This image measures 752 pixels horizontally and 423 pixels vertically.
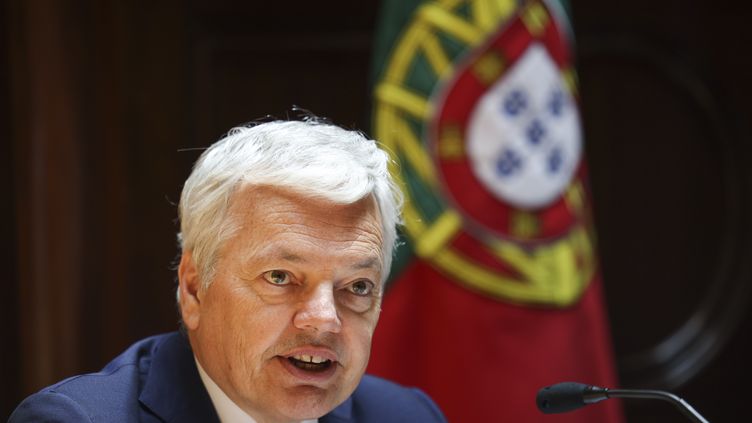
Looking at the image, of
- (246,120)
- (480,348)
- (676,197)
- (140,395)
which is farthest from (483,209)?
(140,395)

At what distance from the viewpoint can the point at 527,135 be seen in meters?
2.78

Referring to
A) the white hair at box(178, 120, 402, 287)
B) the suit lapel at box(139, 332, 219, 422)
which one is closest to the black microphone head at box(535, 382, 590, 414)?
the white hair at box(178, 120, 402, 287)

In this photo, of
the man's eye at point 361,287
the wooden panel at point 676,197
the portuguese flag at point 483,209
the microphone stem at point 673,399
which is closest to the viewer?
the microphone stem at point 673,399

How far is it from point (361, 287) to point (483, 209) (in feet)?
3.61

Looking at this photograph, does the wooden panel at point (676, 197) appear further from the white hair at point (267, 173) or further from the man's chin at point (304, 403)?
the man's chin at point (304, 403)

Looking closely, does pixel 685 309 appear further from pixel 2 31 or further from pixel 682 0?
pixel 2 31

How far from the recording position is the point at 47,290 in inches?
115

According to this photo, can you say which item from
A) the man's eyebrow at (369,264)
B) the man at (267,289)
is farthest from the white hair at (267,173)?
the man's eyebrow at (369,264)

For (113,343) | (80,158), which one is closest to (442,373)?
(113,343)

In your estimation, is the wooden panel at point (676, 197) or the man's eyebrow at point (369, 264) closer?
the man's eyebrow at point (369, 264)

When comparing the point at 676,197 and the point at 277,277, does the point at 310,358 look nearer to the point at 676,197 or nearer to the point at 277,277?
the point at 277,277

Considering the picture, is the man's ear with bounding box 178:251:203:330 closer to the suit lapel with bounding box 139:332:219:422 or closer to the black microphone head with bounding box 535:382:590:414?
the suit lapel with bounding box 139:332:219:422

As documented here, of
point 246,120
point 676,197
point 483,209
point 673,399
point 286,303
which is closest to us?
point 673,399

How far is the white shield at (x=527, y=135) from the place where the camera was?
9.02 feet
